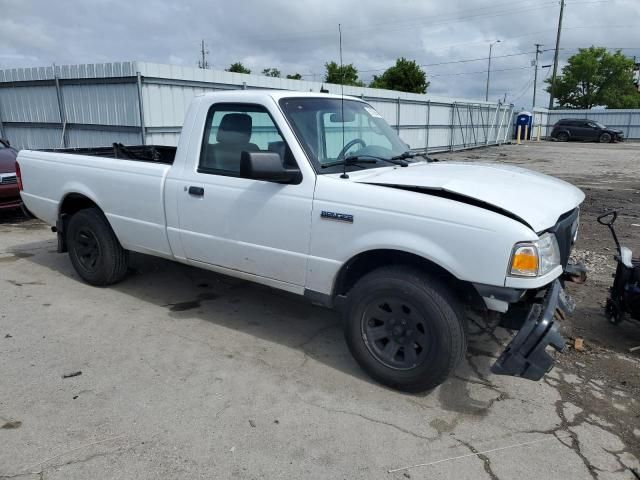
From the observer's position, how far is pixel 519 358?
9.73ft

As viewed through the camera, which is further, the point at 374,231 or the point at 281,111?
the point at 281,111

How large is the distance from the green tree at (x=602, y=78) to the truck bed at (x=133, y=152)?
62.1m

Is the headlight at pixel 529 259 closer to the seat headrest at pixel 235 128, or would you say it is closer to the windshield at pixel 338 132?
the windshield at pixel 338 132

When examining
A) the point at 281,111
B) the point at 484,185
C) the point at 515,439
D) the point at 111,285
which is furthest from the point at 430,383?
the point at 111,285

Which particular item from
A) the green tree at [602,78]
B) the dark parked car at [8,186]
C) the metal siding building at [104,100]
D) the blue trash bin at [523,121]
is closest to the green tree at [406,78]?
the blue trash bin at [523,121]

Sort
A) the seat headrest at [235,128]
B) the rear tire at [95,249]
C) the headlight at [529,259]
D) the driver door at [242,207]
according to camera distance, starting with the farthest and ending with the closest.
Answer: the rear tire at [95,249] < the seat headrest at [235,128] < the driver door at [242,207] < the headlight at [529,259]

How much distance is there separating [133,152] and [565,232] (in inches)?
208

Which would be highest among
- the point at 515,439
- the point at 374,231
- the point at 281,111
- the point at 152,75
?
the point at 152,75

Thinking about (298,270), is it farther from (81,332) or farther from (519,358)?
(81,332)

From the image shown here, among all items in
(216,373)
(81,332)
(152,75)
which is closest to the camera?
(216,373)

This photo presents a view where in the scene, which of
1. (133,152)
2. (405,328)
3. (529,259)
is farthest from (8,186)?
(529,259)

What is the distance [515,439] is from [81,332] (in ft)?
11.4

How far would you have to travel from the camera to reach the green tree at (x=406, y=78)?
145 ft

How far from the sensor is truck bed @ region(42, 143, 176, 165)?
20.5ft
